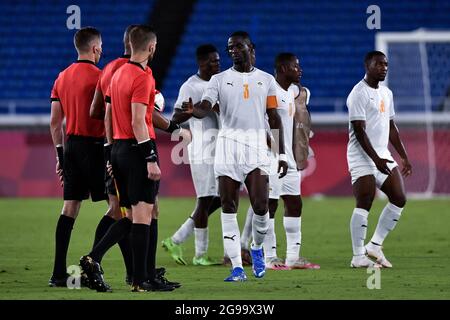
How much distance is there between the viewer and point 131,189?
8516mm

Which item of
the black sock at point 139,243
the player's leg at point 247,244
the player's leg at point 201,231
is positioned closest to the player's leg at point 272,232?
A: the player's leg at point 247,244

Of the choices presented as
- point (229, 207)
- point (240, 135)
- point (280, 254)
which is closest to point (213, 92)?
point (240, 135)

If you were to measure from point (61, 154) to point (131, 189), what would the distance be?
4.26 ft

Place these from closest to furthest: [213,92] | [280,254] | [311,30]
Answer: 1. [213,92]
2. [280,254]
3. [311,30]

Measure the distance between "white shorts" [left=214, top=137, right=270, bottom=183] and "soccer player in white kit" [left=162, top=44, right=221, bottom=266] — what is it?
1955mm

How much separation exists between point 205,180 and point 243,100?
2326mm

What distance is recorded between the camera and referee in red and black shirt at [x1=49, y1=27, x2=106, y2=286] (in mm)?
9406

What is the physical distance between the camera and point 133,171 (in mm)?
8492

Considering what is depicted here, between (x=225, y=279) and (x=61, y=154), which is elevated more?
(x=61, y=154)

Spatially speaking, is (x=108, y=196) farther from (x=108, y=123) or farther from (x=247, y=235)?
(x=247, y=235)

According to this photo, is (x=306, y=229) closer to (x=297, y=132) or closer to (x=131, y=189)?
(x=297, y=132)

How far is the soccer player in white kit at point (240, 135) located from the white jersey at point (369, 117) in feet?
5.13

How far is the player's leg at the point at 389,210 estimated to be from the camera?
11078 mm

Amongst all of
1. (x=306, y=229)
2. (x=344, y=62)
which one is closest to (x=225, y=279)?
(x=306, y=229)
